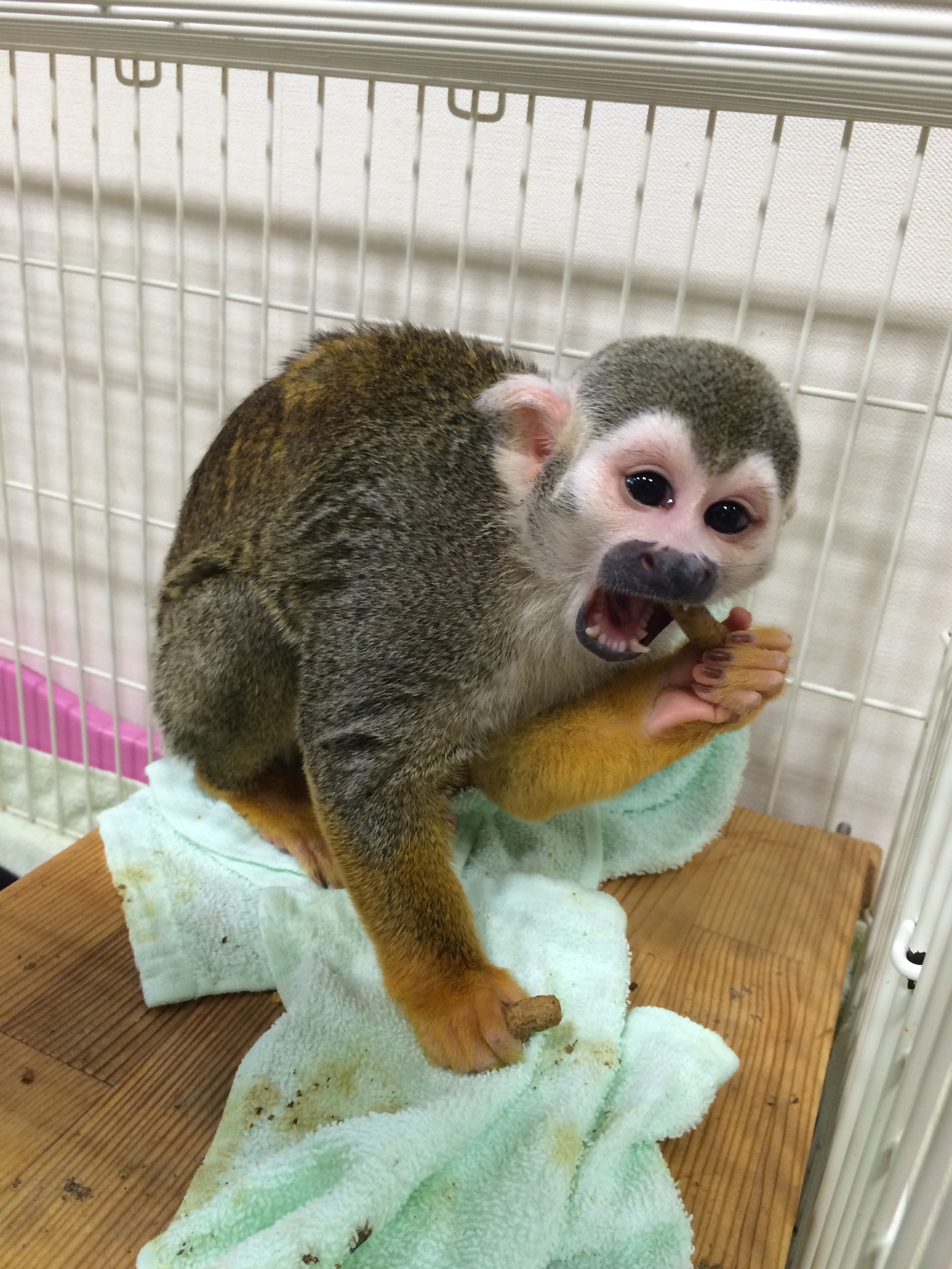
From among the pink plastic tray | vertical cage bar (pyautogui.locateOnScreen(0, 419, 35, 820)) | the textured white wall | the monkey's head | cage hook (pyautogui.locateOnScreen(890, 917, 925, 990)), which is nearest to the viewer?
cage hook (pyautogui.locateOnScreen(890, 917, 925, 990))

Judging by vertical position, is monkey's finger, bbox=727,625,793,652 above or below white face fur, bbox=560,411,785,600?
below

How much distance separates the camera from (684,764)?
1432mm

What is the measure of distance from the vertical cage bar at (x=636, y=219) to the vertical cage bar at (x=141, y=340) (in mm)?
729

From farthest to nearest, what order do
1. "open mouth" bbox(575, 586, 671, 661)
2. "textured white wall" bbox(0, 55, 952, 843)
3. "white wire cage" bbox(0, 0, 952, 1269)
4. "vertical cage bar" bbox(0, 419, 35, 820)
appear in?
1. "vertical cage bar" bbox(0, 419, 35, 820)
2. "textured white wall" bbox(0, 55, 952, 843)
3. "open mouth" bbox(575, 586, 671, 661)
4. "white wire cage" bbox(0, 0, 952, 1269)

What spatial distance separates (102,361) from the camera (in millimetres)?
1675

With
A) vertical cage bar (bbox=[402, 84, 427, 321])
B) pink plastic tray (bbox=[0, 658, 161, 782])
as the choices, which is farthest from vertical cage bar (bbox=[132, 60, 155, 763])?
vertical cage bar (bbox=[402, 84, 427, 321])

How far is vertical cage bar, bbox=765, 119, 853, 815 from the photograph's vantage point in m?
1.13

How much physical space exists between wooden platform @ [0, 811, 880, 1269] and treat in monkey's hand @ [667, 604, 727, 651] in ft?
1.47

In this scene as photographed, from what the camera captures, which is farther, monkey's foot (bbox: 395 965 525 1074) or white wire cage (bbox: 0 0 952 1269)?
monkey's foot (bbox: 395 965 525 1074)

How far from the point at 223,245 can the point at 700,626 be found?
1.06 metres

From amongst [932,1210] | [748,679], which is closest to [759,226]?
[748,679]

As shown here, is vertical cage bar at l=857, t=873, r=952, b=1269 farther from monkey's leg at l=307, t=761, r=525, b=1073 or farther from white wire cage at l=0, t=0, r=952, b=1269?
monkey's leg at l=307, t=761, r=525, b=1073

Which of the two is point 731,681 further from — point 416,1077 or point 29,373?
point 29,373

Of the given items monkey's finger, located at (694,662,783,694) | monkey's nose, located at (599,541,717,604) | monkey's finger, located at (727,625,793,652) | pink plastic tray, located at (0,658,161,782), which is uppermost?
monkey's nose, located at (599,541,717,604)
